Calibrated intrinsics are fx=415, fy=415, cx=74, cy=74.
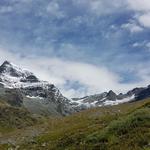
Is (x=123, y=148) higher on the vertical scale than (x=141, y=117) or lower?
lower

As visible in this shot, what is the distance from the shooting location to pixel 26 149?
41.4 metres

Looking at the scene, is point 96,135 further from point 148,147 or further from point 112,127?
point 148,147

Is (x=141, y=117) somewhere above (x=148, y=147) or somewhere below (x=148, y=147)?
above

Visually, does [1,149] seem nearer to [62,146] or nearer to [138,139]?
[62,146]

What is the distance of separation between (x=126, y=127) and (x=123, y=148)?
528cm

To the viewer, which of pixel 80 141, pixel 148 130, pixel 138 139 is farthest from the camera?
pixel 80 141

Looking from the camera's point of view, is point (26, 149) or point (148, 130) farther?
point (26, 149)

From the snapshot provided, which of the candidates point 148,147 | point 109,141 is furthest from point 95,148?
point 148,147

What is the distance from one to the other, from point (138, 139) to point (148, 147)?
6.14ft

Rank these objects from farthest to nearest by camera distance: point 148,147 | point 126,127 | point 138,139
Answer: point 126,127 → point 138,139 → point 148,147

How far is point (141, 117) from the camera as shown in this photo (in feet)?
85.7

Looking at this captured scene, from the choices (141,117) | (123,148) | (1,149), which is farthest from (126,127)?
(1,149)

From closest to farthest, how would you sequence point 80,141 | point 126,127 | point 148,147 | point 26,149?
point 148,147, point 126,127, point 80,141, point 26,149


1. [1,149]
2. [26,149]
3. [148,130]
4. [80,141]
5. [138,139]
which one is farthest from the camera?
[1,149]
